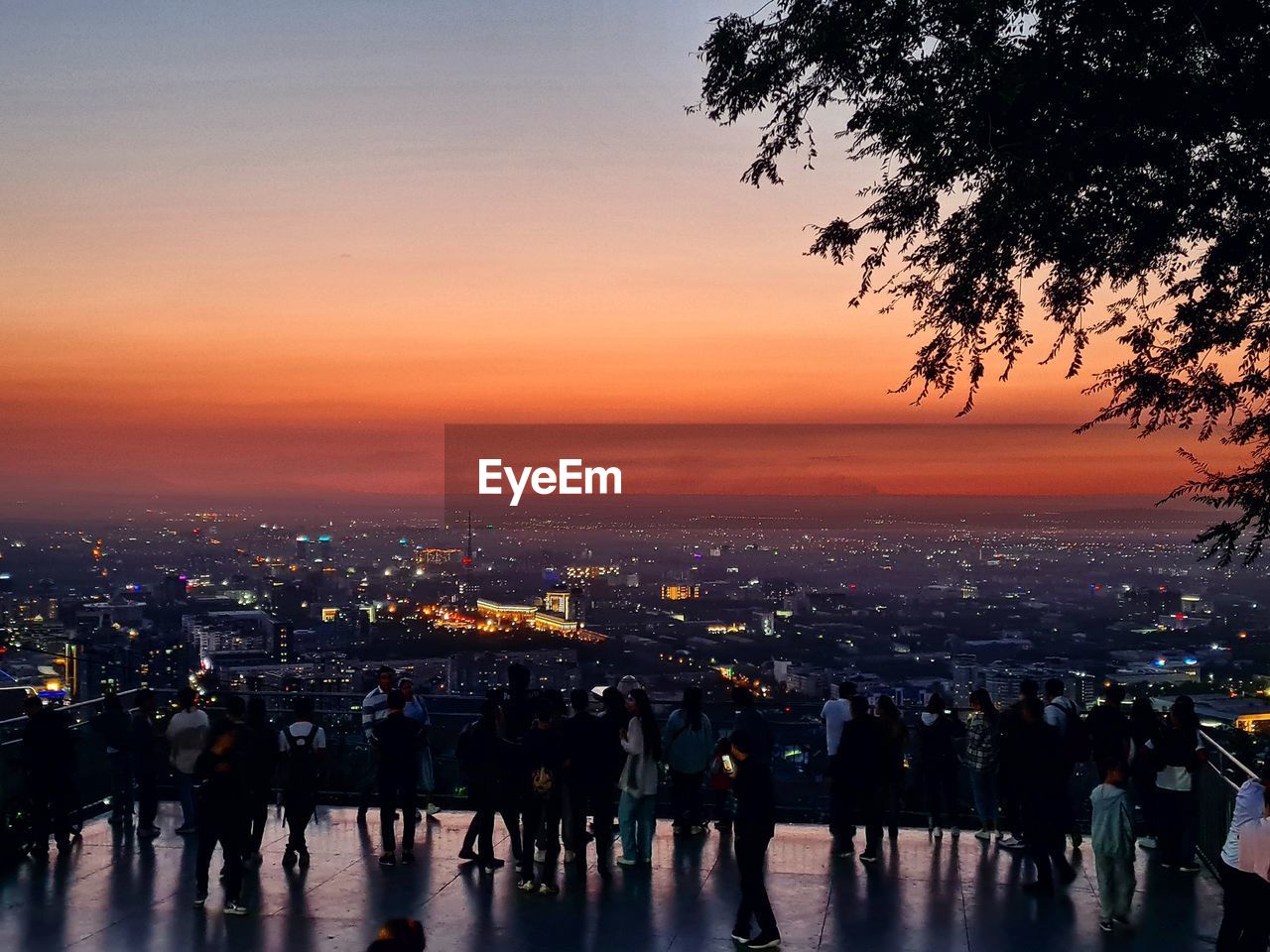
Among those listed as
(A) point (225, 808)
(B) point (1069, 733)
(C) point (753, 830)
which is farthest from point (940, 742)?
(A) point (225, 808)

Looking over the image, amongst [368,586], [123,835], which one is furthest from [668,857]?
[368,586]

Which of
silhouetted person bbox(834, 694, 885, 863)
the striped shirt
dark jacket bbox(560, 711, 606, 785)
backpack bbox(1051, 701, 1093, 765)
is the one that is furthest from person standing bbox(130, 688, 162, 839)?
backpack bbox(1051, 701, 1093, 765)

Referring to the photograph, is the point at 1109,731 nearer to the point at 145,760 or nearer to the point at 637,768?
the point at 637,768

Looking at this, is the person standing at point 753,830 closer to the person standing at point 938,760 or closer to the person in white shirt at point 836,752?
the person in white shirt at point 836,752

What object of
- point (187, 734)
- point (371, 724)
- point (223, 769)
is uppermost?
point (223, 769)

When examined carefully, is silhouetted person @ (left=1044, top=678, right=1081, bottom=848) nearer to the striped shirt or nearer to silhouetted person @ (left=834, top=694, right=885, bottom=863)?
silhouetted person @ (left=834, top=694, right=885, bottom=863)

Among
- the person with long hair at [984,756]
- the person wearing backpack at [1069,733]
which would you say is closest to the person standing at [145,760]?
the person with long hair at [984,756]
